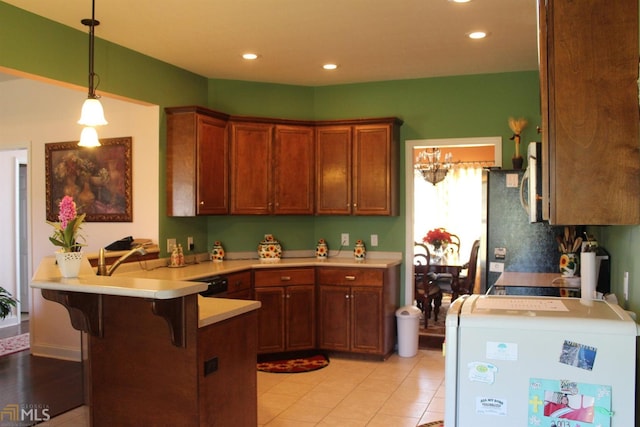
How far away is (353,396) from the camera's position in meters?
4.20

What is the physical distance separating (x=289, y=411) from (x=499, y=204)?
238cm

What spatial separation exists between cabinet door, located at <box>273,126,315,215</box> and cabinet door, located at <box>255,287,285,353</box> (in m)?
0.80

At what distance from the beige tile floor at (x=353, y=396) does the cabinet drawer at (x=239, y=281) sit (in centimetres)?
74

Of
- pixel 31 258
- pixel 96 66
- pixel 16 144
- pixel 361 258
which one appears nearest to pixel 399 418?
pixel 361 258

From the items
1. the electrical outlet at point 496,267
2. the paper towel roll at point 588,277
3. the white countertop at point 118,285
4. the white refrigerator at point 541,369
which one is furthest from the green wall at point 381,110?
the white refrigerator at point 541,369

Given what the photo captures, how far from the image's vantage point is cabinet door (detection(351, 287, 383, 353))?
5.09 meters

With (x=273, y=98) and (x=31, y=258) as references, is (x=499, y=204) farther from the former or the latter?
(x=31, y=258)

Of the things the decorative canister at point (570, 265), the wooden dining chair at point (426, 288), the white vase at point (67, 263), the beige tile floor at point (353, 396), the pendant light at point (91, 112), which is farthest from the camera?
the wooden dining chair at point (426, 288)

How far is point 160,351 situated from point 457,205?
6.99m

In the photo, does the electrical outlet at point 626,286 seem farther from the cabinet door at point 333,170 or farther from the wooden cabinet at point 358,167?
the cabinet door at point 333,170

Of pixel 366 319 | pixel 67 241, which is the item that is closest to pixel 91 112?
pixel 67 241

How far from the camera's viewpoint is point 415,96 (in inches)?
218

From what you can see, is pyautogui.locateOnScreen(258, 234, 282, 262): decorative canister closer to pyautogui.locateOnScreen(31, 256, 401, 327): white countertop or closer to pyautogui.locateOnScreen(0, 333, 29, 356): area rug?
pyautogui.locateOnScreen(31, 256, 401, 327): white countertop

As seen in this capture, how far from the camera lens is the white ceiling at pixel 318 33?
3.58m
